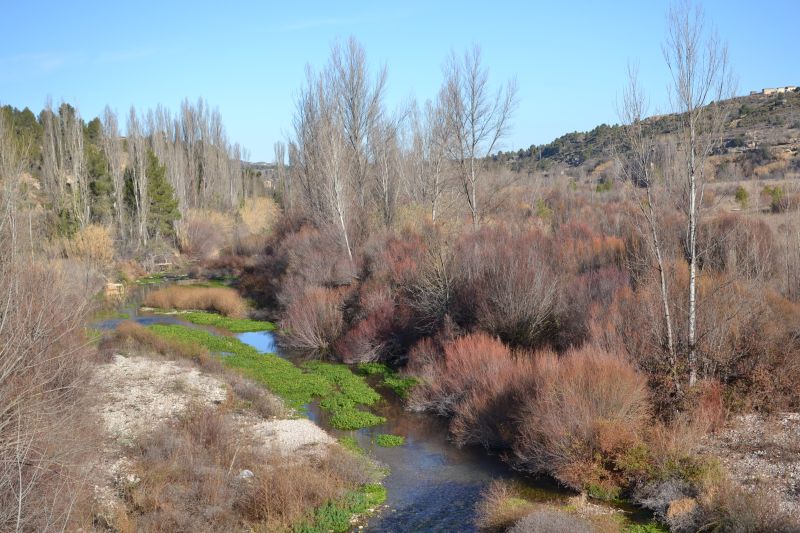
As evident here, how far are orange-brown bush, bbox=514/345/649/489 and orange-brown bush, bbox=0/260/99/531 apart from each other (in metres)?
7.54

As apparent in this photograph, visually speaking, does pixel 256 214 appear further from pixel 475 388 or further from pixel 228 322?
pixel 475 388

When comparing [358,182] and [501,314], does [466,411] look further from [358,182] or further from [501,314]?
[358,182]

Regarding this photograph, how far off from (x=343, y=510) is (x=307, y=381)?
7.81m

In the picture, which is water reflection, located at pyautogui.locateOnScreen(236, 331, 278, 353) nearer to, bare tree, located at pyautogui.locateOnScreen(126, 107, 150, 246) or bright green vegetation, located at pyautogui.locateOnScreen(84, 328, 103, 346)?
bright green vegetation, located at pyautogui.locateOnScreen(84, 328, 103, 346)

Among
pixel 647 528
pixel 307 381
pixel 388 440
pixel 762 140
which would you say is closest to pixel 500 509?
pixel 647 528

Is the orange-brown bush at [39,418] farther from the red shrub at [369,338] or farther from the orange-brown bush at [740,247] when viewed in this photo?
the orange-brown bush at [740,247]

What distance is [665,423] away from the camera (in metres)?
12.0

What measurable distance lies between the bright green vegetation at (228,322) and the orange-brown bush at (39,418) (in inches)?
523

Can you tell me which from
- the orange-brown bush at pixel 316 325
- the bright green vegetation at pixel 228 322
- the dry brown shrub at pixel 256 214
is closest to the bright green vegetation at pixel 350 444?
the orange-brown bush at pixel 316 325

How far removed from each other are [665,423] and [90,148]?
42213 mm

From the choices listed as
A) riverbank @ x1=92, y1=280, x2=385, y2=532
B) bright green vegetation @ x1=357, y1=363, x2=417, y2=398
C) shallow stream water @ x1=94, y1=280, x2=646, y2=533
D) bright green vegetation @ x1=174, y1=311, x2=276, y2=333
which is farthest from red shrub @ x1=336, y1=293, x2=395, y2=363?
bright green vegetation @ x1=174, y1=311, x2=276, y2=333

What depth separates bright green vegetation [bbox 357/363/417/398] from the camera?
17.1 metres

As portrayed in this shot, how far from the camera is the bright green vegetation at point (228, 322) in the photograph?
25797mm

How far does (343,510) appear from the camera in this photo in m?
10.3
